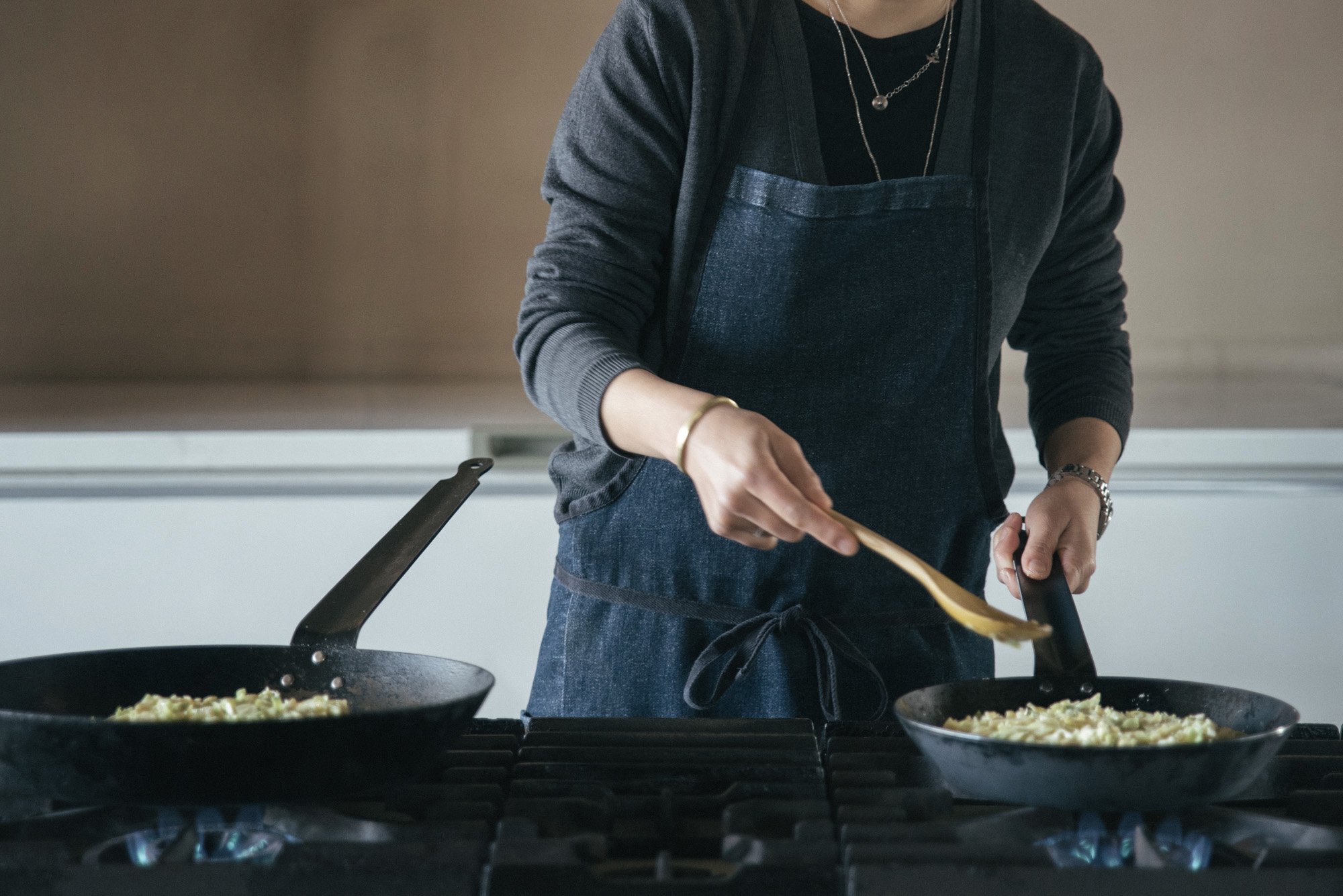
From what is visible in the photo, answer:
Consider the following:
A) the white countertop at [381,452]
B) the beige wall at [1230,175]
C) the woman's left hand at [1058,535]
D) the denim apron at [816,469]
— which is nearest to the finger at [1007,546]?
the woman's left hand at [1058,535]

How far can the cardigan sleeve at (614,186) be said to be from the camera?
892mm

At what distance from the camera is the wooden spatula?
2.19ft

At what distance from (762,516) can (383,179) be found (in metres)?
1.68

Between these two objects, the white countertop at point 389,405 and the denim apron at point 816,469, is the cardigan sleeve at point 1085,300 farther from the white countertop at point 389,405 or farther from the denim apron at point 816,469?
the white countertop at point 389,405

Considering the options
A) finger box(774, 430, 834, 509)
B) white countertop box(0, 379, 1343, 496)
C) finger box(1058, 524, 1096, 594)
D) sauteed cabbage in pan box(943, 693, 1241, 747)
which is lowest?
white countertop box(0, 379, 1343, 496)

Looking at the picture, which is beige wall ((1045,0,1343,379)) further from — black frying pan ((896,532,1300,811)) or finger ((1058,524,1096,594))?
black frying pan ((896,532,1300,811))

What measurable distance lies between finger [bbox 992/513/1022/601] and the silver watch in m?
0.09

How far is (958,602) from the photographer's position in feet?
2.24

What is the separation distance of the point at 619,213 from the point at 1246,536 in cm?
109

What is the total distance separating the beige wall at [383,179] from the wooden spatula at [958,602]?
5.28 ft

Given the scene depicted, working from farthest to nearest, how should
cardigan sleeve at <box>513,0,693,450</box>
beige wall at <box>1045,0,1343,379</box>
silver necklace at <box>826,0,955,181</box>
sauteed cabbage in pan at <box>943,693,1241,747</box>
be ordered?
beige wall at <box>1045,0,1343,379</box> → silver necklace at <box>826,0,955,181</box> → cardigan sleeve at <box>513,0,693,450</box> → sauteed cabbage in pan at <box>943,693,1241,747</box>

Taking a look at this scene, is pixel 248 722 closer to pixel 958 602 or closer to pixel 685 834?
pixel 685 834

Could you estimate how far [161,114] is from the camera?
2186 mm

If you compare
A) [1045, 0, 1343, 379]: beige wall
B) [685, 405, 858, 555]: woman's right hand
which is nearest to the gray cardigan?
[685, 405, 858, 555]: woman's right hand
